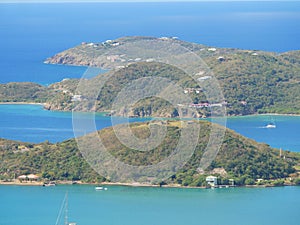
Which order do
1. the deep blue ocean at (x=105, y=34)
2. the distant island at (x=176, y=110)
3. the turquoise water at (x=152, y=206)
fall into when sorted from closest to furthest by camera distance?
the turquoise water at (x=152, y=206), the distant island at (x=176, y=110), the deep blue ocean at (x=105, y=34)

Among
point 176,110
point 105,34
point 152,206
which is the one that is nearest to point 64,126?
point 176,110

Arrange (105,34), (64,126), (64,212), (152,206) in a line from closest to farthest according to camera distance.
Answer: (64,212) < (152,206) < (64,126) < (105,34)

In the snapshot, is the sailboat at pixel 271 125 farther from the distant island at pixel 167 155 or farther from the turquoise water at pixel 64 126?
the distant island at pixel 167 155

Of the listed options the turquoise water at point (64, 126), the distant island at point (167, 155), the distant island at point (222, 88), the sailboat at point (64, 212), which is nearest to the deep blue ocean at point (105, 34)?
the distant island at point (222, 88)

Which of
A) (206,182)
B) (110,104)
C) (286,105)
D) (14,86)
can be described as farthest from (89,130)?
(14,86)

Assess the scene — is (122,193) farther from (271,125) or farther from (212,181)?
(271,125)

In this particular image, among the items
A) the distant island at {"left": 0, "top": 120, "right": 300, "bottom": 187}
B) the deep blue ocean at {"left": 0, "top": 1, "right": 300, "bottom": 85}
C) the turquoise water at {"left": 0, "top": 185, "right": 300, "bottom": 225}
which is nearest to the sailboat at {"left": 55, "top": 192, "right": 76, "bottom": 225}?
the turquoise water at {"left": 0, "top": 185, "right": 300, "bottom": 225}

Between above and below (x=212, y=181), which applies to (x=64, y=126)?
above

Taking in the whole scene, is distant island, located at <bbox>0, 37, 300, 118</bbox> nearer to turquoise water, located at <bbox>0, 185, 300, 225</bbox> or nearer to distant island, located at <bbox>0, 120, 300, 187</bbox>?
distant island, located at <bbox>0, 120, 300, 187</bbox>
